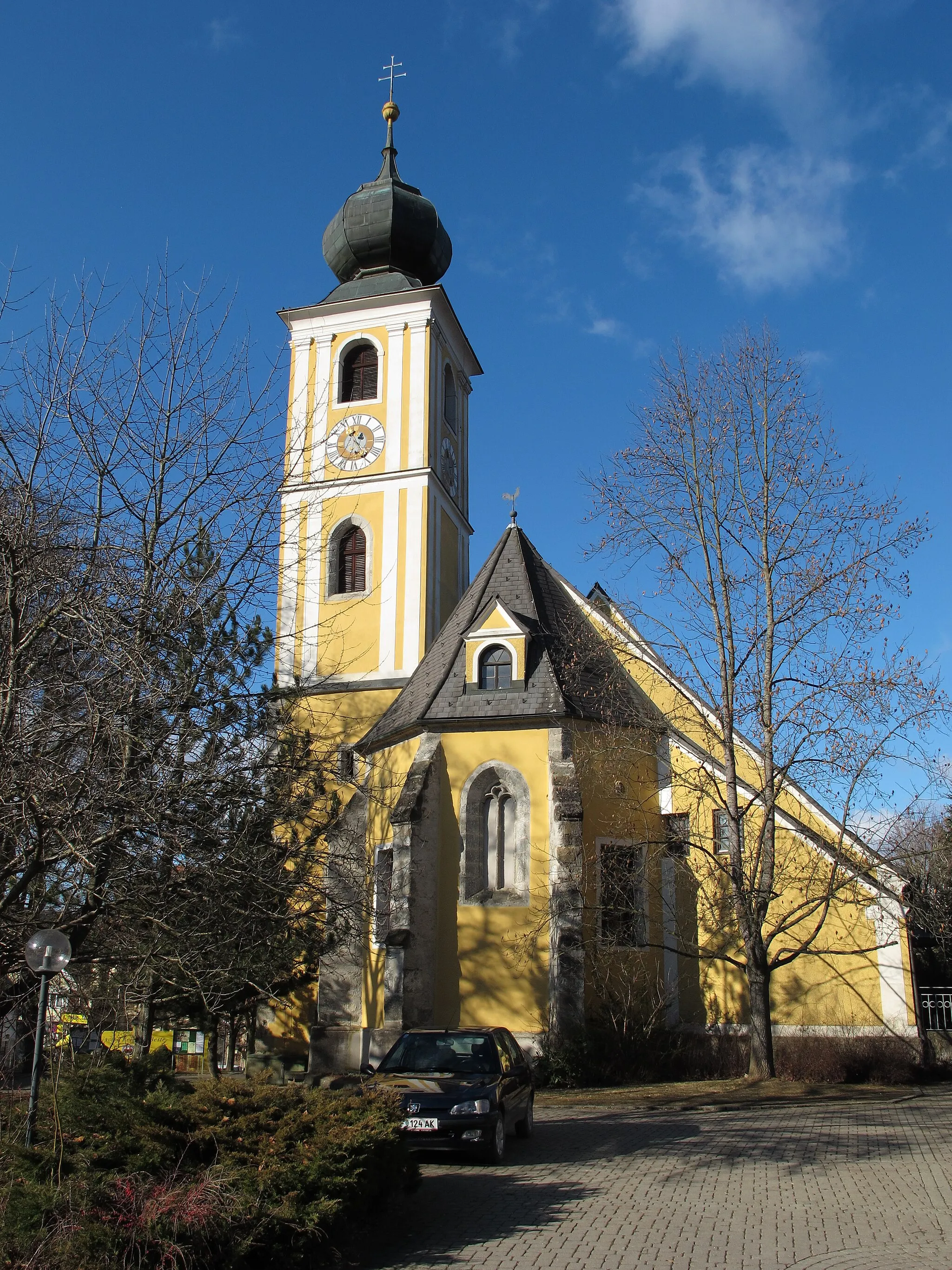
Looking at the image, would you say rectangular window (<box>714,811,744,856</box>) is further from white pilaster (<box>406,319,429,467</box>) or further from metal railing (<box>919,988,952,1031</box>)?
white pilaster (<box>406,319,429,467</box>)

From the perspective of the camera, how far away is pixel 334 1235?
7.07 meters

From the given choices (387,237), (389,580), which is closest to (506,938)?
(389,580)

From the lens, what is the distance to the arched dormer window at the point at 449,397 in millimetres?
29191

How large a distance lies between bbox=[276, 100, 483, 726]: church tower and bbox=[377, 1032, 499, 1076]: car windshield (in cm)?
1185

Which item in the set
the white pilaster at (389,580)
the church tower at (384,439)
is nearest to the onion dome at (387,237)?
the church tower at (384,439)

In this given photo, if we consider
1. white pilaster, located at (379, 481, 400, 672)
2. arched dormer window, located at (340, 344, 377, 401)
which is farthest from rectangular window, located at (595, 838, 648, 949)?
arched dormer window, located at (340, 344, 377, 401)

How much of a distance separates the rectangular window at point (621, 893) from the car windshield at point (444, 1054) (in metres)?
6.94

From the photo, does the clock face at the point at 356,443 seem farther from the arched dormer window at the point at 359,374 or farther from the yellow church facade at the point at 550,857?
the yellow church facade at the point at 550,857

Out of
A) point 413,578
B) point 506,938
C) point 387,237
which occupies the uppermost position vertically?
point 387,237

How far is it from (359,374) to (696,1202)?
23232 millimetres

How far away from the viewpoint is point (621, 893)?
18844mm

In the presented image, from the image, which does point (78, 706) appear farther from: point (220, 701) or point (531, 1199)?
point (531, 1199)

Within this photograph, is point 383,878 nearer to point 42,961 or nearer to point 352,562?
point 352,562

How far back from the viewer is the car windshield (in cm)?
1108
